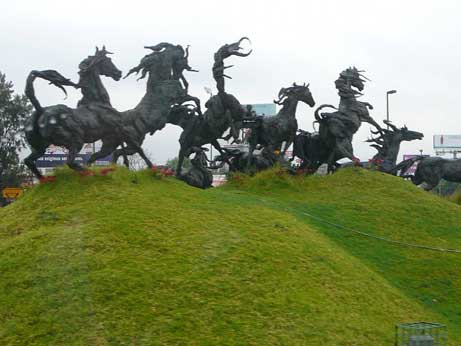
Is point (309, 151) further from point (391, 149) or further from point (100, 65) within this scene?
point (100, 65)

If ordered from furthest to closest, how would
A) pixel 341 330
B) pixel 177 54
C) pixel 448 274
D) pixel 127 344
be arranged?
pixel 177 54 < pixel 448 274 < pixel 341 330 < pixel 127 344

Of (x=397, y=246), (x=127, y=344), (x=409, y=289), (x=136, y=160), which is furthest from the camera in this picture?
(x=136, y=160)

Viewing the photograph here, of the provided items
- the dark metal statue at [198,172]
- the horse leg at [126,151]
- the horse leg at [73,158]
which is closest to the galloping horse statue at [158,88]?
the horse leg at [126,151]

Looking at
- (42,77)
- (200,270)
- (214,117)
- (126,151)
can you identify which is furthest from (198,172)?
(200,270)

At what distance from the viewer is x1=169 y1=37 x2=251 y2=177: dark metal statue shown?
14938 millimetres

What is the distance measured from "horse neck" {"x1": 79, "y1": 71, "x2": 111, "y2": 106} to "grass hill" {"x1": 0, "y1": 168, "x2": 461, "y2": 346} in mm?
1389

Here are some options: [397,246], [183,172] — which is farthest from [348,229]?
[183,172]

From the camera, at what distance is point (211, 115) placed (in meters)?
15.4

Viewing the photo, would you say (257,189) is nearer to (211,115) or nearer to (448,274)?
(211,115)

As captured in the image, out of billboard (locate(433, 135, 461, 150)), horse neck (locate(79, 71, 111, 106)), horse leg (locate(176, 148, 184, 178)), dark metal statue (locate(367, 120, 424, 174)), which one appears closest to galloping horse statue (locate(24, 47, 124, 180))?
horse neck (locate(79, 71, 111, 106))

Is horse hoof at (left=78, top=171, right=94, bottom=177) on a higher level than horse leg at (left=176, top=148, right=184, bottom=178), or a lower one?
higher

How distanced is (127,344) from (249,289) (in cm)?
176

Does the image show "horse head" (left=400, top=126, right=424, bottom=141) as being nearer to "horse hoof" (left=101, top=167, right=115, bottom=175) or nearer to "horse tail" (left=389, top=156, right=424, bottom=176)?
"horse tail" (left=389, top=156, right=424, bottom=176)

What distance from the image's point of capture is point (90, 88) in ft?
37.3
